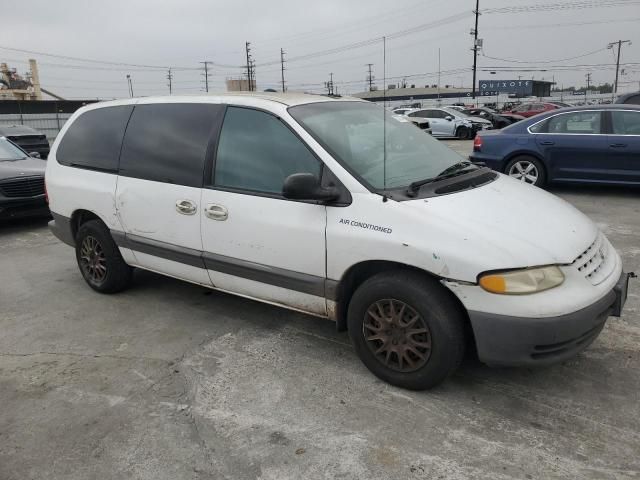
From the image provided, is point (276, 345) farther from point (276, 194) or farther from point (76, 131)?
point (76, 131)

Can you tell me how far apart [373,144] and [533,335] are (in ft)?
5.32

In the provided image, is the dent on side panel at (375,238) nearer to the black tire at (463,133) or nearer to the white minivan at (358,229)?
the white minivan at (358,229)

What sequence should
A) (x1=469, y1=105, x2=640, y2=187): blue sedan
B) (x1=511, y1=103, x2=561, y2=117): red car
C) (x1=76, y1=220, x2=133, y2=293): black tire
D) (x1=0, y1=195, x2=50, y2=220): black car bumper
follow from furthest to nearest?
(x1=511, y1=103, x2=561, y2=117): red car → (x1=469, y1=105, x2=640, y2=187): blue sedan → (x1=0, y1=195, x2=50, y2=220): black car bumper → (x1=76, y1=220, x2=133, y2=293): black tire

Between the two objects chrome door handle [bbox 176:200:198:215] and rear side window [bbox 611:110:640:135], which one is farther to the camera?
rear side window [bbox 611:110:640:135]

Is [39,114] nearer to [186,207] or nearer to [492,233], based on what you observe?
[186,207]

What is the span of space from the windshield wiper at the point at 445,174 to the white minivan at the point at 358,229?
0.02 m

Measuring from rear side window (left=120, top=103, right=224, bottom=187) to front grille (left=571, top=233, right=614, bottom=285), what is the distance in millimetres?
2520

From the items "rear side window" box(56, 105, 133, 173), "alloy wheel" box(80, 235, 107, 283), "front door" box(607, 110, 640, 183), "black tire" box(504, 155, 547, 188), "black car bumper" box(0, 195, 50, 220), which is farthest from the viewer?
"black tire" box(504, 155, 547, 188)

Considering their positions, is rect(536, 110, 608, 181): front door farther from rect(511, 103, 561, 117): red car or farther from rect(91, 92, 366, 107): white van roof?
rect(511, 103, 561, 117): red car

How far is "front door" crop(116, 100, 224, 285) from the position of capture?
383cm

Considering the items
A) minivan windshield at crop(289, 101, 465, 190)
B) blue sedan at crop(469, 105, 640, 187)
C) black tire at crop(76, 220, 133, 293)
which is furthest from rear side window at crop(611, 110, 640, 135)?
black tire at crop(76, 220, 133, 293)

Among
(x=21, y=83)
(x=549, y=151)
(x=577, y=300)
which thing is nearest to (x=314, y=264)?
(x=577, y=300)

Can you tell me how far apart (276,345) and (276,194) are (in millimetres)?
1090

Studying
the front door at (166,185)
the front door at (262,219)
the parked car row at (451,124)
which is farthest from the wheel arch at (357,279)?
the parked car row at (451,124)
